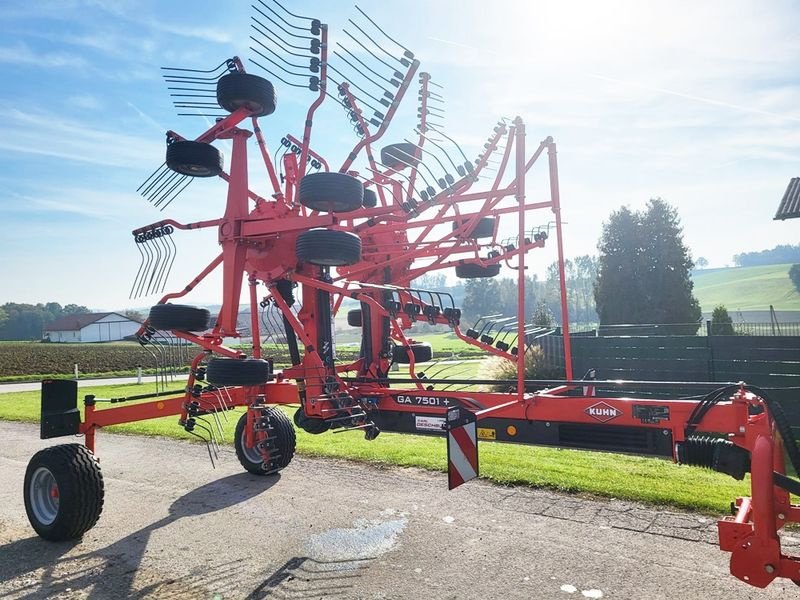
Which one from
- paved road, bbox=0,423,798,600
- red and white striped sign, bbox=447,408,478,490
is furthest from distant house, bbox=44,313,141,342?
red and white striped sign, bbox=447,408,478,490

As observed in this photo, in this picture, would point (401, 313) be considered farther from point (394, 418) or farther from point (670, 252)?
point (670, 252)

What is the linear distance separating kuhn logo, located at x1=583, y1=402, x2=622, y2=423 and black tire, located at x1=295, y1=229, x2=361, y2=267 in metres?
2.21

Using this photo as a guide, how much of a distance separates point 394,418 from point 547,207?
86.1 inches

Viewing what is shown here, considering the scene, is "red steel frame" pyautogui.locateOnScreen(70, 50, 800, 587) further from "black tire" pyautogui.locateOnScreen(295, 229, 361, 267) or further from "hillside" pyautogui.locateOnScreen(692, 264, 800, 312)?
"hillside" pyautogui.locateOnScreen(692, 264, 800, 312)

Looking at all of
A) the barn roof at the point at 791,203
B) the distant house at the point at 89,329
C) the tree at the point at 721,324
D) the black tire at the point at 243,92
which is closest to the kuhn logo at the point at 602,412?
the black tire at the point at 243,92

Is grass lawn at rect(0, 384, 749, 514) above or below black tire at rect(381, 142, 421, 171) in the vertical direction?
below

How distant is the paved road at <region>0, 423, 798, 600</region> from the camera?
14.4 ft

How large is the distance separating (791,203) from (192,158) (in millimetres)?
14381

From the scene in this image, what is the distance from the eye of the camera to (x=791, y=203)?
14.5 meters

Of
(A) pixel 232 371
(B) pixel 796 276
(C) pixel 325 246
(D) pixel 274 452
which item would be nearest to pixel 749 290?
(B) pixel 796 276

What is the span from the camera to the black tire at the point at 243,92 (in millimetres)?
5832

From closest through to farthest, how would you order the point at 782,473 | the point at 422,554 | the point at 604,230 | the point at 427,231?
the point at 782,473 → the point at 422,554 → the point at 427,231 → the point at 604,230

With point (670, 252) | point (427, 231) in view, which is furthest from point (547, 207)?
point (670, 252)

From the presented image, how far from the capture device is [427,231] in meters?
6.43
